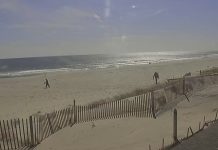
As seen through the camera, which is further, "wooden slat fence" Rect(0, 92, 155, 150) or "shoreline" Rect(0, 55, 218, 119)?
"shoreline" Rect(0, 55, 218, 119)

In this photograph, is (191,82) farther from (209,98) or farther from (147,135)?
(147,135)

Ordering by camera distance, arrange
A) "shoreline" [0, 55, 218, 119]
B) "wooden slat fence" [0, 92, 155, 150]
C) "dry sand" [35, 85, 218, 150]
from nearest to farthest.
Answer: "dry sand" [35, 85, 218, 150] → "wooden slat fence" [0, 92, 155, 150] → "shoreline" [0, 55, 218, 119]

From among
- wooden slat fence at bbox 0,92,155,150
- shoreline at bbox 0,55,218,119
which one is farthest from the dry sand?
shoreline at bbox 0,55,218,119

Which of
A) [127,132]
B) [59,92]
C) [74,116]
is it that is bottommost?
[59,92]

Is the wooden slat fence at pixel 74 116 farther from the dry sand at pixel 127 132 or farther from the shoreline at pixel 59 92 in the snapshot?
Answer: the shoreline at pixel 59 92

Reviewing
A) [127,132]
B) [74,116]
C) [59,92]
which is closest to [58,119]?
[74,116]

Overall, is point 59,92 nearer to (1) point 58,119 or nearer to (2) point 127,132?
(1) point 58,119

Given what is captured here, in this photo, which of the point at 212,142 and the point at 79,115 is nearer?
the point at 212,142

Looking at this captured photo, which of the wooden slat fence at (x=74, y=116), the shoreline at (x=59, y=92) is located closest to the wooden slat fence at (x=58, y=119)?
the wooden slat fence at (x=74, y=116)

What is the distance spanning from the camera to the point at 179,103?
1750cm

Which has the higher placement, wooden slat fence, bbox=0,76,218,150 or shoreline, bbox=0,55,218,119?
wooden slat fence, bbox=0,76,218,150

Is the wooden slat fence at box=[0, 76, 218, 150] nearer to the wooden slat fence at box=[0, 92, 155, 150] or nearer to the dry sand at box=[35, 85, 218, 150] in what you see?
the wooden slat fence at box=[0, 92, 155, 150]

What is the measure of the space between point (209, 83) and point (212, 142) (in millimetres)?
15641

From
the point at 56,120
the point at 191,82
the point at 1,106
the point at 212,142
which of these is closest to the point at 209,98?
the point at 191,82
